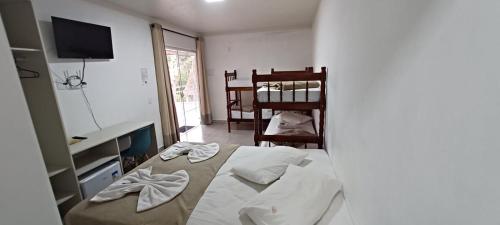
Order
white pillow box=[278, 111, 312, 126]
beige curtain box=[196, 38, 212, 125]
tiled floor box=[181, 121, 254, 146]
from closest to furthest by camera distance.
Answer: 1. white pillow box=[278, 111, 312, 126]
2. tiled floor box=[181, 121, 254, 146]
3. beige curtain box=[196, 38, 212, 125]

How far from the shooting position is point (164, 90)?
12.1 feet

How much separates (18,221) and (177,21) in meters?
3.81

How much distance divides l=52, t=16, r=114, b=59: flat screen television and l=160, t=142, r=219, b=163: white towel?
1503 mm

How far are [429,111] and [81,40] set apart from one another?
310 cm

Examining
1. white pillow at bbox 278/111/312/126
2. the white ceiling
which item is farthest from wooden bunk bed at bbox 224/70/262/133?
white pillow at bbox 278/111/312/126

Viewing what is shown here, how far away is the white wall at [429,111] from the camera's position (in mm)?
376

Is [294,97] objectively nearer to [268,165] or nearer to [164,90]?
[268,165]

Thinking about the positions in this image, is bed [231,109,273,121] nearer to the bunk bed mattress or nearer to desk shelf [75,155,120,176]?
the bunk bed mattress

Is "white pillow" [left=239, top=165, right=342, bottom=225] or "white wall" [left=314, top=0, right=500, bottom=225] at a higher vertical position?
"white wall" [left=314, top=0, right=500, bottom=225]

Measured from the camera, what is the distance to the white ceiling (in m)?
2.93

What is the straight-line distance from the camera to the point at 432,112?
1.72 ft

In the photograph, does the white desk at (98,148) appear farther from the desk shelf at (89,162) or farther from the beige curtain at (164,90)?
the beige curtain at (164,90)

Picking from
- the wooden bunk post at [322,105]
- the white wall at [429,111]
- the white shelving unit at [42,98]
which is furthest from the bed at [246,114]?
the white wall at [429,111]

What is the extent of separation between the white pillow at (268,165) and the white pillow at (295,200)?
0.36 feet
